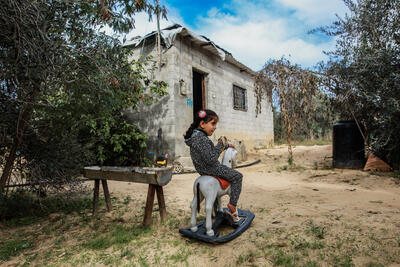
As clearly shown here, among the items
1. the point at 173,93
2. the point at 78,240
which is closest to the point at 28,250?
the point at 78,240

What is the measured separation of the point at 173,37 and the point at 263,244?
254 inches

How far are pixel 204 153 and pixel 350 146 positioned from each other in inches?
224

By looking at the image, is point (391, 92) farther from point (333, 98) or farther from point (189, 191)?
point (189, 191)

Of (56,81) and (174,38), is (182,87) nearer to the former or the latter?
(174,38)

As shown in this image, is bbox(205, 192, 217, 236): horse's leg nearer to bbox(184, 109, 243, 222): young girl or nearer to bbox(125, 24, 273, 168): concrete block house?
bbox(184, 109, 243, 222): young girl

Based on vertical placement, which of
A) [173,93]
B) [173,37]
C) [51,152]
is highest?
[173,37]

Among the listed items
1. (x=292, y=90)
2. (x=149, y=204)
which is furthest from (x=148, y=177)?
(x=292, y=90)

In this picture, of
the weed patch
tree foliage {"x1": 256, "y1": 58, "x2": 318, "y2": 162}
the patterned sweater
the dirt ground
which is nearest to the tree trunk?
the weed patch

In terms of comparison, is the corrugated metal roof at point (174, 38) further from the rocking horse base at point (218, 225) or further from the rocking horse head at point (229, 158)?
the rocking horse base at point (218, 225)

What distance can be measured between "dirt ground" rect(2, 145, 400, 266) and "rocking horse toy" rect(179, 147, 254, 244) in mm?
88

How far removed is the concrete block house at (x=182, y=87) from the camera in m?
7.37

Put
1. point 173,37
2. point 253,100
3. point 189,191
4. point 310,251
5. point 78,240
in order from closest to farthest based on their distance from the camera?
point 310,251 → point 78,240 → point 189,191 → point 173,37 → point 253,100

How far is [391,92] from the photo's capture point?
529 cm

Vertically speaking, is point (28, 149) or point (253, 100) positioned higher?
point (253, 100)
